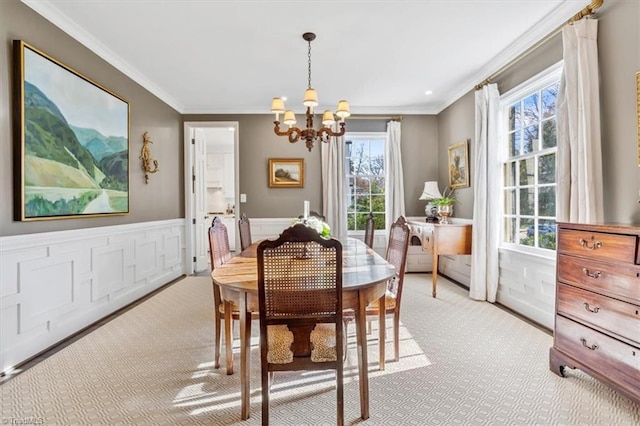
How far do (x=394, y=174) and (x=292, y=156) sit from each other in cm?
168

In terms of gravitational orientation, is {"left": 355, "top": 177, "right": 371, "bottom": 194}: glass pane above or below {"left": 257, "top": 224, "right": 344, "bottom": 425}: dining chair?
above

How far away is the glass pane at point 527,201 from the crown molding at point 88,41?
14.6 ft

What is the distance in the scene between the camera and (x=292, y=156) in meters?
5.43

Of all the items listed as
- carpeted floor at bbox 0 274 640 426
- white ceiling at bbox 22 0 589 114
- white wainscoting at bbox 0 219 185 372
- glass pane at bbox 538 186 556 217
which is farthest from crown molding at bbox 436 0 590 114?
white wainscoting at bbox 0 219 185 372

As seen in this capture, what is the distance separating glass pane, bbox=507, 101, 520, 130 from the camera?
139 inches

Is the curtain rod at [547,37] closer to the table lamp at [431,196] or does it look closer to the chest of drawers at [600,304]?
the table lamp at [431,196]

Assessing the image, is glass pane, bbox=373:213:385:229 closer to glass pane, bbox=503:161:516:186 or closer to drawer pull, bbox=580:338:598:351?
glass pane, bbox=503:161:516:186

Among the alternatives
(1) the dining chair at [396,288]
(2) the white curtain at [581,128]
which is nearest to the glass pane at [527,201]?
(2) the white curtain at [581,128]

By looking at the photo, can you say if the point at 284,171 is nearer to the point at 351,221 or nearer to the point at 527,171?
the point at 351,221

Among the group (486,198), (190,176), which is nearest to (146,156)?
(190,176)

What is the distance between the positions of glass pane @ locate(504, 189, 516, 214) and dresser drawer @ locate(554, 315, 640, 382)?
5.64 ft

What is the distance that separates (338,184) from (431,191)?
1.42 m

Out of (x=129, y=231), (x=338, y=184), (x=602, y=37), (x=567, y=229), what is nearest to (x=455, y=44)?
(x=602, y=37)

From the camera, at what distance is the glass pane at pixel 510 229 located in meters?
3.60
